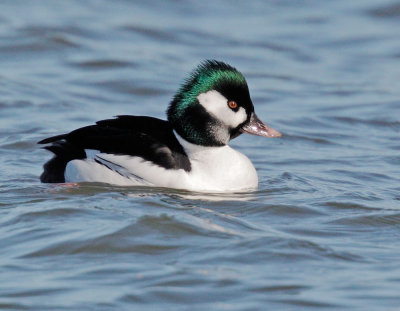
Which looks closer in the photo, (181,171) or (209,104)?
(181,171)

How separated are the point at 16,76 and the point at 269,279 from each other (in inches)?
386

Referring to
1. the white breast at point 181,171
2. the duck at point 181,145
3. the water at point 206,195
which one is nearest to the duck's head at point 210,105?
the duck at point 181,145

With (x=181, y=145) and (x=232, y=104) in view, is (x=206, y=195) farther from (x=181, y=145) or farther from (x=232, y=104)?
(x=232, y=104)

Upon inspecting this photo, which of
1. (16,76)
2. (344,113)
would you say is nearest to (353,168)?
(344,113)

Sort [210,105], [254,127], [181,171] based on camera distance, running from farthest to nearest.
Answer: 1. [254,127]
2. [210,105]
3. [181,171]

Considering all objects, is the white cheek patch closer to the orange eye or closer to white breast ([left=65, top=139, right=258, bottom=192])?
the orange eye

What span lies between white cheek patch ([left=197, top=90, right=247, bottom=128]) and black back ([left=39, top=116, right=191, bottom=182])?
1.54ft

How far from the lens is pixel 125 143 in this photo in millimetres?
8453

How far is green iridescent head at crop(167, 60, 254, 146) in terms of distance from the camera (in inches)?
335

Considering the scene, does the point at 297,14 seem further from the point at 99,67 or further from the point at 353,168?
the point at 353,168

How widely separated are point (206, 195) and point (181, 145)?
1.96 feet

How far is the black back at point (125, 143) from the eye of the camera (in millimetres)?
8383

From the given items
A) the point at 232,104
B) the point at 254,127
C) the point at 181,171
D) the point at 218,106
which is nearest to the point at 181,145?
the point at 181,171

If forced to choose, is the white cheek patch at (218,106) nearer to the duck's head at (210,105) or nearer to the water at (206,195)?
the duck's head at (210,105)
